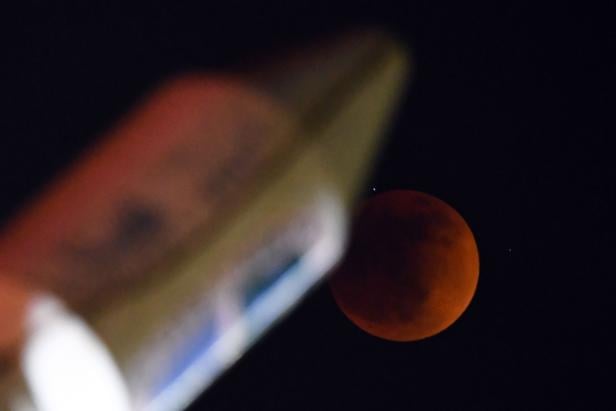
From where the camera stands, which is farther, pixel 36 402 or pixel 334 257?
pixel 334 257

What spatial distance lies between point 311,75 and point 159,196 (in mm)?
552

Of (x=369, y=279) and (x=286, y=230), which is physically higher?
(x=286, y=230)

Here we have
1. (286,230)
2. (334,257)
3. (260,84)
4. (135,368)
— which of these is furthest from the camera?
(334,257)

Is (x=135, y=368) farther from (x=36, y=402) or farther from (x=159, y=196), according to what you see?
(x=159, y=196)

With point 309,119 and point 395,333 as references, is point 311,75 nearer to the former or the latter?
point 309,119

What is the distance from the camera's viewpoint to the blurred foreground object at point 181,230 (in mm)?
1374

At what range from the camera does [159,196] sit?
154cm

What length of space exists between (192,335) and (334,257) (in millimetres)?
594

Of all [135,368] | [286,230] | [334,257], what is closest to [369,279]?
[334,257]

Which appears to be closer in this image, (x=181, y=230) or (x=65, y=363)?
(x=65, y=363)

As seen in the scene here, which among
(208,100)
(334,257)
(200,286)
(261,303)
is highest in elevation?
(208,100)

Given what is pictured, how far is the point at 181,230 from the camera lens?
1.53m

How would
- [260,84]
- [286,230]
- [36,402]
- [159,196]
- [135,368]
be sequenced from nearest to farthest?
[36,402]
[135,368]
[159,196]
[286,230]
[260,84]

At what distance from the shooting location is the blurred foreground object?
137 centimetres
